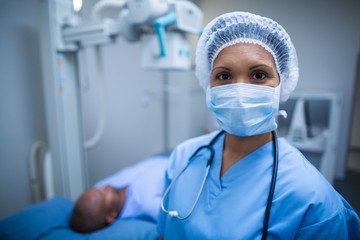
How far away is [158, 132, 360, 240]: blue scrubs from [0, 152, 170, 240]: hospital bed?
49 cm

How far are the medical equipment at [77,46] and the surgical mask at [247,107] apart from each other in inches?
22.6

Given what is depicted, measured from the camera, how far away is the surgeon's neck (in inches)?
26.3

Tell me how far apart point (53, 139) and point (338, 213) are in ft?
4.53

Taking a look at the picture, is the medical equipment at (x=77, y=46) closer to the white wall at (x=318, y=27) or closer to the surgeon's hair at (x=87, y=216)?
the surgeon's hair at (x=87, y=216)

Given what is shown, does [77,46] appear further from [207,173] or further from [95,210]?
[207,173]

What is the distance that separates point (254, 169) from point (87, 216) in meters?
0.91

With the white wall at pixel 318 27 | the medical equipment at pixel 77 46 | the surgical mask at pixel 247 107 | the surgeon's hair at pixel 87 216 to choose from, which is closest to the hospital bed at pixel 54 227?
the surgeon's hair at pixel 87 216

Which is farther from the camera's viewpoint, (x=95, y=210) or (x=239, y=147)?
(x=95, y=210)

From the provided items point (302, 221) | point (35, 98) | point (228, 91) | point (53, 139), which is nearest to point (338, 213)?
point (302, 221)

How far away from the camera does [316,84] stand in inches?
32.8

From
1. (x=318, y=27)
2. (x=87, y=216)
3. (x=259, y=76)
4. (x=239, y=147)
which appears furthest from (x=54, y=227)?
(x=318, y=27)

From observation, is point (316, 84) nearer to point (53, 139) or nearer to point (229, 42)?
point (229, 42)

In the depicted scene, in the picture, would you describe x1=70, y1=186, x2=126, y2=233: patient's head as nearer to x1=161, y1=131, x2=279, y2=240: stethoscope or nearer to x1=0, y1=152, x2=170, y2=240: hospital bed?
x1=0, y1=152, x2=170, y2=240: hospital bed

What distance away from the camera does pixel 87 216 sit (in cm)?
113
